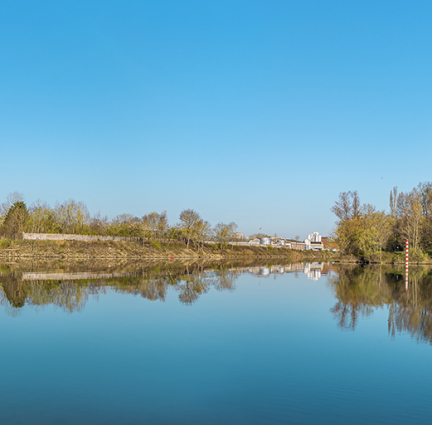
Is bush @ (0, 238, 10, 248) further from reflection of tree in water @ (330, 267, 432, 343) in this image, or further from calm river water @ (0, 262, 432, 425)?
reflection of tree in water @ (330, 267, 432, 343)

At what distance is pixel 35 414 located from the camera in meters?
5.57

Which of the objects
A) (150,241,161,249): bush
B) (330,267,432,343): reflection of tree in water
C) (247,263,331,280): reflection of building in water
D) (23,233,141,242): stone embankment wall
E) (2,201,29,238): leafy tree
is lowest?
(247,263,331,280): reflection of building in water

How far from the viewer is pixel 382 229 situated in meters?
70.2

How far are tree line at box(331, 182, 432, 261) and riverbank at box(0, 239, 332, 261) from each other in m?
25.1

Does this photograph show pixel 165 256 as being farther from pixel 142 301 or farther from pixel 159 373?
pixel 159 373

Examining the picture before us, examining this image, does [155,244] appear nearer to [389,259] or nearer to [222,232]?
[222,232]

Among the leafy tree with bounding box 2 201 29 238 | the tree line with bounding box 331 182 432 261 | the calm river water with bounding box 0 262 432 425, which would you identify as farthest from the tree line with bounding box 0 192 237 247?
the calm river water with bounding box 0 262 432 425

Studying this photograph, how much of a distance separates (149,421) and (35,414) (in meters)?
1.70

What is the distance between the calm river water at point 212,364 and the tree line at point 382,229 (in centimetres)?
5617

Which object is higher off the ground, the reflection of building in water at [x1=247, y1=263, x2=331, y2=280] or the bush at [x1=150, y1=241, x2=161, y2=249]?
the bush at [x1=150, y1=241, x2=161, y2=249]

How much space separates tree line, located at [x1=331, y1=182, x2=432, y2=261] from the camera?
6750 cm

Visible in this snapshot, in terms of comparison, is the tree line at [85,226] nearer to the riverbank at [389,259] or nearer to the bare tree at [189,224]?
the bare tree at [189,224]

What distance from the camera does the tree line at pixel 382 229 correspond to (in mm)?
67500

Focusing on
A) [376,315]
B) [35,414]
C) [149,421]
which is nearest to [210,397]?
[149,421]
